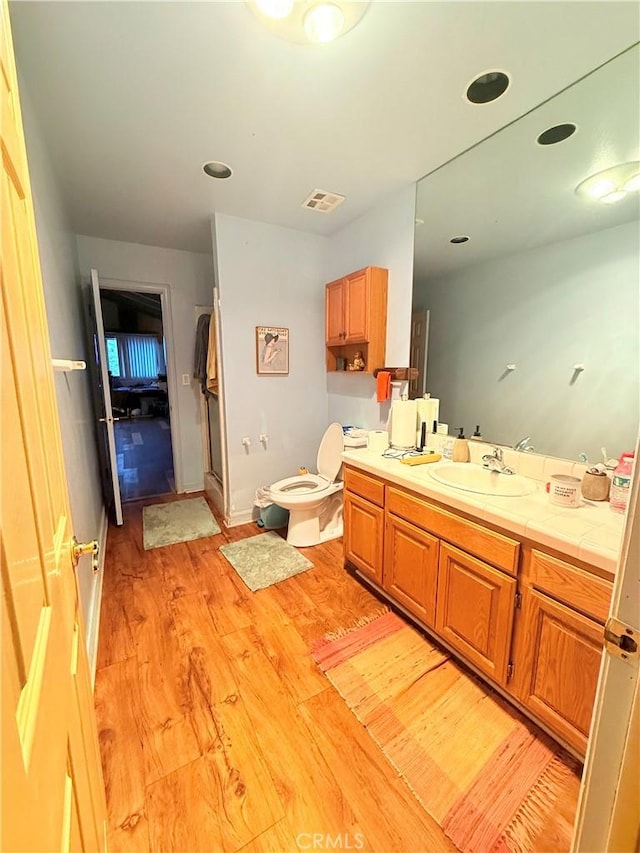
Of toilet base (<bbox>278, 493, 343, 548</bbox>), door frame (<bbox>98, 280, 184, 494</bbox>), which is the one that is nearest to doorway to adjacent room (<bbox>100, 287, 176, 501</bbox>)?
door frame (<bbox>98, 280, 184, 494</bbox>)

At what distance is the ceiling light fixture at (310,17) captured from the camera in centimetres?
114

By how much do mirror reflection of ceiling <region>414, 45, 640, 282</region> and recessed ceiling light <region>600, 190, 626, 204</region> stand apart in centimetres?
2

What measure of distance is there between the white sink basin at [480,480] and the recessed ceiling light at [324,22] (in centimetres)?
182

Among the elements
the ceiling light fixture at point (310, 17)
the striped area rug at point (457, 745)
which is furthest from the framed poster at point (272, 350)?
the striped area rug at point (457, 745)

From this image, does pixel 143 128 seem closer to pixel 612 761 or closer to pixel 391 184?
pixel 391 184

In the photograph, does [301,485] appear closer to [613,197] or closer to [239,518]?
[239,518]

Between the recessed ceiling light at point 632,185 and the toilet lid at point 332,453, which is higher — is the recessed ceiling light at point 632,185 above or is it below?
above

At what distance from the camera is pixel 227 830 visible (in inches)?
41.7

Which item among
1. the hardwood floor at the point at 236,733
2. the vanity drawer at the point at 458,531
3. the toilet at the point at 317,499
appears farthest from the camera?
the toilet at the point at 317,499

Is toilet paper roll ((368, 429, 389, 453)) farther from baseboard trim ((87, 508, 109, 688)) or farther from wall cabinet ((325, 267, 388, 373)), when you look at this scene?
baseboard trim ((87, 508, 109, 688))

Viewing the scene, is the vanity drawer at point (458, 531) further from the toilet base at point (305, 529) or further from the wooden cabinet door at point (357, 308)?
the wooden cabinet door at point (357, 308)

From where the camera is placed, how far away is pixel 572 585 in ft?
3.74

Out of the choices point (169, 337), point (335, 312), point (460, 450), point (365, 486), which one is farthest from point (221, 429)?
point (460, 450)

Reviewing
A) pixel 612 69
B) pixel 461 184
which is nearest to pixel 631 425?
pixel 612 69
